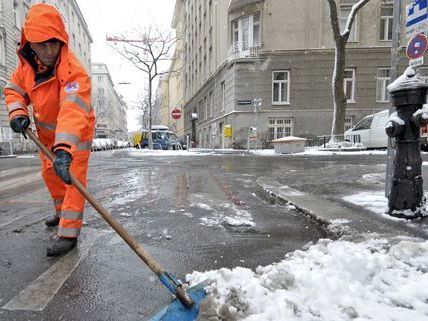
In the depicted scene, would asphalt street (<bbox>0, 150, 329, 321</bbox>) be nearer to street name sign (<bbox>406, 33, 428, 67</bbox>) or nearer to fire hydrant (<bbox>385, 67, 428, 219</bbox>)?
fire hydrant (<bbox>385, 67, 428, 219</bbox>)

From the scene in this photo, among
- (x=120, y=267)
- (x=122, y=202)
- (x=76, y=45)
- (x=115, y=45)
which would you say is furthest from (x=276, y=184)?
(x=76, y=45)

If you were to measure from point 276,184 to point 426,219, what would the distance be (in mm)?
3238

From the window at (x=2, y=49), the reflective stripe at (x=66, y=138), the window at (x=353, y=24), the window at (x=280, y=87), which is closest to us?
the reflective stripe at (x=66, y=138)

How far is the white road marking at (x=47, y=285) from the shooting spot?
7.13 ft

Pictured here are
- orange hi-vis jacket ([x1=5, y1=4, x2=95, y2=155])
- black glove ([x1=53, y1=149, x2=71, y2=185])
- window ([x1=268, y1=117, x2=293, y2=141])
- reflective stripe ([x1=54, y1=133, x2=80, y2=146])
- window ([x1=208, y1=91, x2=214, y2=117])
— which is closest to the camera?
black glove ([x1=53, y1=149, x2=71, y2=185])

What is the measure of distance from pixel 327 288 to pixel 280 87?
2463 cm

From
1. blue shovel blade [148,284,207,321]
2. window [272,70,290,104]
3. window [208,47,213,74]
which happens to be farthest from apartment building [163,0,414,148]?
blue shovel blade [148,284,207,321]

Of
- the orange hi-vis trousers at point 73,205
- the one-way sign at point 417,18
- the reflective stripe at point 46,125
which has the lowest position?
the orange hi-vis trousers at point 73,205

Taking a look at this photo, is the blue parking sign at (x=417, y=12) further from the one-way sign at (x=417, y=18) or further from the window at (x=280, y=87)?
the window at (x=280, y=87)

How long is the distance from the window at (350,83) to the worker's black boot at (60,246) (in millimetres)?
25307

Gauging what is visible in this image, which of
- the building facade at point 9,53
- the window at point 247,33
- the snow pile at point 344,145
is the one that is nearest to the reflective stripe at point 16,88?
the snow pile at point 344,145

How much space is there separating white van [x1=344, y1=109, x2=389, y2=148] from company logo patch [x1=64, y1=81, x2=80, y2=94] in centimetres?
1719

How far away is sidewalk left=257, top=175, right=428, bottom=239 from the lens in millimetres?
3507

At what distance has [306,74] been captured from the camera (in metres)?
25.3
